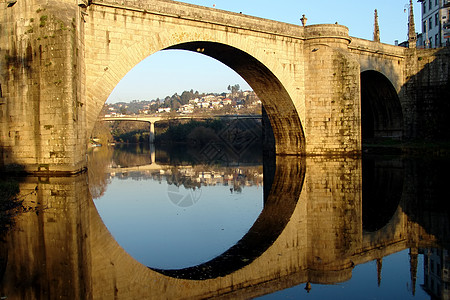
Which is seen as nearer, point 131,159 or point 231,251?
point 231,251

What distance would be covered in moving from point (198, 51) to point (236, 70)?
3264mm

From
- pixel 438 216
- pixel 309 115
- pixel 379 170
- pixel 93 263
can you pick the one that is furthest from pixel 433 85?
pixel 93 263

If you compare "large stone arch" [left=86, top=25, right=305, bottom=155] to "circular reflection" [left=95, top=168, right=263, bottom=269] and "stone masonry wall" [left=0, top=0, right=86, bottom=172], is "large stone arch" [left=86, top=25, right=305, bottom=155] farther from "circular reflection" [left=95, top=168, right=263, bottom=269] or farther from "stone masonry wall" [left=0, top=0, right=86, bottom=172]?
"circular reflection" [left=95, top=168, right=263, bottom=269]

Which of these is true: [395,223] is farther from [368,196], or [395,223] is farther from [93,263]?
[93,263]

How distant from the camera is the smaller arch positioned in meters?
31.5

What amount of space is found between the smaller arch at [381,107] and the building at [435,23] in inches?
373

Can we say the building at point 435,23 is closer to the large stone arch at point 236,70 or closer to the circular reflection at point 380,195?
the large stone arch at point 236,70

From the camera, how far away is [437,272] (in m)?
5.22

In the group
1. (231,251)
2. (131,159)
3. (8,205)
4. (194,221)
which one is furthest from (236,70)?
(231,251)

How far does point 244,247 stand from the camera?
258 inches

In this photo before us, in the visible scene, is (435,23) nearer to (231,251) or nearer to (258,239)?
(258,239)

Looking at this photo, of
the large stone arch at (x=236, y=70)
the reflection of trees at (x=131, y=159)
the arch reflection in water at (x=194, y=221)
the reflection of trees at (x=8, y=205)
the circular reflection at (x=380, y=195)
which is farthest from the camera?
the reflection of trees at (x=131, y=159)

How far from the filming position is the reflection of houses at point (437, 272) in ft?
15.7

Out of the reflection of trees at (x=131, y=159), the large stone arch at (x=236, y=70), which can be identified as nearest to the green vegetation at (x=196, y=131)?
the reflection of trees at (x=131, y=159)
